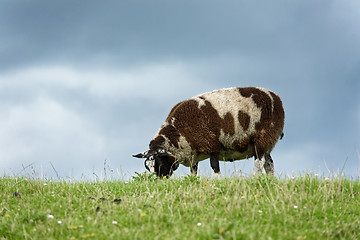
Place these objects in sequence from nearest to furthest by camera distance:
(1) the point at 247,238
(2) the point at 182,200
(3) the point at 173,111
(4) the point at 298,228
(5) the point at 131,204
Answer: (1) the point at 247,238, (4) the point at 298,228, (5) the point at 131,204, (2) the point at 182,200, (3) the point at 173,111

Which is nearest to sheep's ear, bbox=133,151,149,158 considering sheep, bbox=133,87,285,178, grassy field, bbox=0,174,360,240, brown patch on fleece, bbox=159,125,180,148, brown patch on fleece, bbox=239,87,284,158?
sheep, bbox=133,87,285,178

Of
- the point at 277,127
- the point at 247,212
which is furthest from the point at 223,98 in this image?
the point at 247,212

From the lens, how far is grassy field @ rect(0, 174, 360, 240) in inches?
249

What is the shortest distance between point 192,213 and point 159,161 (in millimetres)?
6325

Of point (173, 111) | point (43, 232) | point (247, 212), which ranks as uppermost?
point (173, 111)

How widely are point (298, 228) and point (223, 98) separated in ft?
25.7

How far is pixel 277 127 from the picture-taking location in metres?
14.2

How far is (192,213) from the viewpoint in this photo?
739 centimetres

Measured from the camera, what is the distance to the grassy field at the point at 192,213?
6.34m

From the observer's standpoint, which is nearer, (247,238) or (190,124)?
(247,238)

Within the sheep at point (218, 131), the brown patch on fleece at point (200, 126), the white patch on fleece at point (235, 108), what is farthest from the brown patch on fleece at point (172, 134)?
the white patch on fleece at point (235, 108)

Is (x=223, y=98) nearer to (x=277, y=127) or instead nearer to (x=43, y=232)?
(x=277, y=127)

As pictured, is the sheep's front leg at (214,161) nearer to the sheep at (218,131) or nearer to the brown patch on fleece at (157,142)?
the sheep at (218,131)

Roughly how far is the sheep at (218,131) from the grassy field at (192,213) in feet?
12.6
